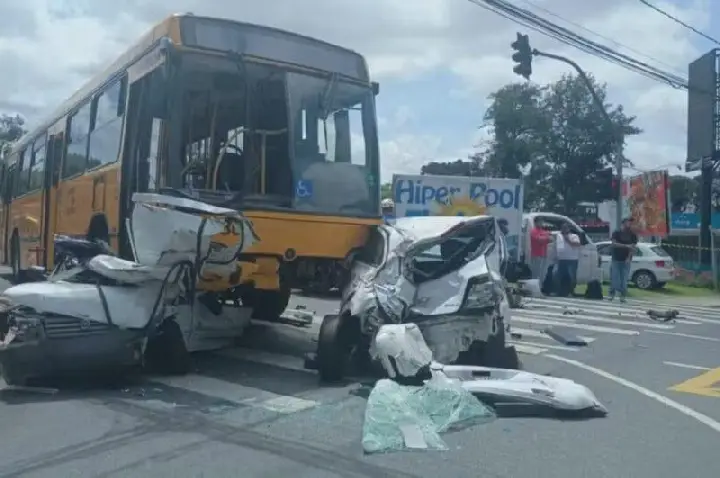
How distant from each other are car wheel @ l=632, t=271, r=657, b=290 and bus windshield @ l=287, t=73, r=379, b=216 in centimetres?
1665

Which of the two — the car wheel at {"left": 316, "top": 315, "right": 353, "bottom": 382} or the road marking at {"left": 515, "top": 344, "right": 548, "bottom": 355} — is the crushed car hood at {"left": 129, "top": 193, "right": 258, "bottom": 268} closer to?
the car wheel at {"left": 316, "top": 315, "right": 353, "bottom": 382}

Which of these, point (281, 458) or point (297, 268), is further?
point (297, 268)

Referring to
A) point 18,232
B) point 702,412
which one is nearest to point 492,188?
point 18,232

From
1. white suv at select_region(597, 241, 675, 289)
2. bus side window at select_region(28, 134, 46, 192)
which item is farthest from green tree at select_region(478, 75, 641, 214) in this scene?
bus side window at select_region(28, 134, 46, 192)

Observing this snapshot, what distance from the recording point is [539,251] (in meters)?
20.2

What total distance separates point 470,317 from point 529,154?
44.1 metres

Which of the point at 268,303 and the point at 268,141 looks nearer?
the point at 268,141

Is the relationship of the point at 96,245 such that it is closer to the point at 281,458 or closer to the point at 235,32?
the point at 235,32

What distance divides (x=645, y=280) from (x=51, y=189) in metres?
16.7

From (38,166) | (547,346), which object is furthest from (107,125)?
(547,346)

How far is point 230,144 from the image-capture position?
9.73 m

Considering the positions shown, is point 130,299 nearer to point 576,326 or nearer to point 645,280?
point 576,326

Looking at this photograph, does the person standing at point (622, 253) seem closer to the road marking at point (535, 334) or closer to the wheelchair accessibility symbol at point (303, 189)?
the road marking at point (535, 334)

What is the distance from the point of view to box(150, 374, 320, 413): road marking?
24.5ft
